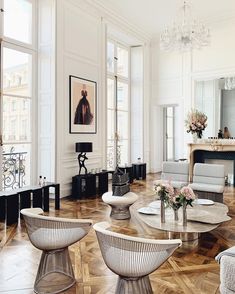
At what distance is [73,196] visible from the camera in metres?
6.53

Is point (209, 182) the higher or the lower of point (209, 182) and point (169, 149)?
the lower

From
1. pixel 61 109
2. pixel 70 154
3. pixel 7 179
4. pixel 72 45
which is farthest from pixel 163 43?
pixel 7 179

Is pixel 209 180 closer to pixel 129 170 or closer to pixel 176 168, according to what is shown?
pixel 176 168

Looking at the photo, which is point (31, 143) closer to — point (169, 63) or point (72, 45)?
point (72, 45)

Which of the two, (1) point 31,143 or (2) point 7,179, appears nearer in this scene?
(2) point 7,179

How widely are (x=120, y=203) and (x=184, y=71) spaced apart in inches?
245

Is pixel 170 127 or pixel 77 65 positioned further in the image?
pixel 170 127

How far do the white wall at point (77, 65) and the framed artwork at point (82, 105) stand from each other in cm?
13

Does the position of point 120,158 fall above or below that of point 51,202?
above

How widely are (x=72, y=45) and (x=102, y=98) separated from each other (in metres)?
1.65

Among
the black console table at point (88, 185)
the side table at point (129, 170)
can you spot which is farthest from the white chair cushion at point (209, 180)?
the side table at point (129, 170)

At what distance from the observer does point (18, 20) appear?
20.0 ft

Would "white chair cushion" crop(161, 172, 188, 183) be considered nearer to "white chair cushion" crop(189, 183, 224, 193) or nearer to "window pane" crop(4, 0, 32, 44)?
"white chair cushion" crop(189, 183, 224, 193)

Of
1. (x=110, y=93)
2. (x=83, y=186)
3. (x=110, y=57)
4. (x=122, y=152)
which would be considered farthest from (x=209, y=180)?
(x=110, y=57)
